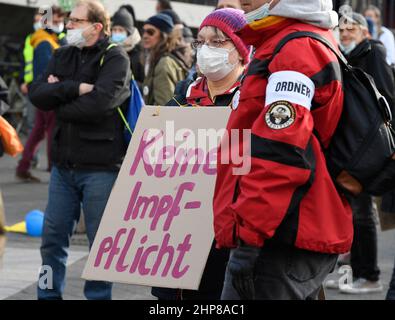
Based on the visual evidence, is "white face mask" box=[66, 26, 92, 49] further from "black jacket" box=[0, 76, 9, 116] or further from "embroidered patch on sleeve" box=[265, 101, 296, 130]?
"embroidered patch on sleeve" box=[265, 101, 296, 130]

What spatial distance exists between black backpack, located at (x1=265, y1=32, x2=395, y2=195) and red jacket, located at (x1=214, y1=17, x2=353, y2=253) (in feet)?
0.15

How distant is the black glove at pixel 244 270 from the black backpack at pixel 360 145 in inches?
16.5

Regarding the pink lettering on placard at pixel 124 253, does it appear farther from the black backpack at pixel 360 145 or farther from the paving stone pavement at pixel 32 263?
the paving stone pavement at pixel 32 263

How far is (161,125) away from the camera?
16.0 ft

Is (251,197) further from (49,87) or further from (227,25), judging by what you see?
(49,87)

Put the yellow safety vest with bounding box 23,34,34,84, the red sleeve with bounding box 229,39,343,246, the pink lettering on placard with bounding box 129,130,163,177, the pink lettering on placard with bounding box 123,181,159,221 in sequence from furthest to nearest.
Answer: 1. the yellow safety vest with bounding box 23,34,34,84
2. the pink lettering on placard with bounding box 129,130,163,177
3. the pink lettering on placard with bounding box 123,181,159,221
4. the red sleeve with bounding box 229,39,343,246

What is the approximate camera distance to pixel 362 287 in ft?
25.6

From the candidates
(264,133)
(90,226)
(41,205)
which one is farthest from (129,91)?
(41,205)

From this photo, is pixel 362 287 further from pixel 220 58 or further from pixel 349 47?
pixel 220 58

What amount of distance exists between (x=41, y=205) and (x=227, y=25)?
6.70 meters

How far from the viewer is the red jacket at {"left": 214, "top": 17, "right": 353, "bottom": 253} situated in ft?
11.8

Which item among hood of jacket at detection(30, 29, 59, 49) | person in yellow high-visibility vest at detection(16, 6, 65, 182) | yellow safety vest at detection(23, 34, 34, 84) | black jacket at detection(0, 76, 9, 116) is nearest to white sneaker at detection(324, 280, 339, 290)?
black jacket at detection(0, 76, 9, 116)

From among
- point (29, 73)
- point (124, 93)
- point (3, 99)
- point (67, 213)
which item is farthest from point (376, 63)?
point (29, 73)
